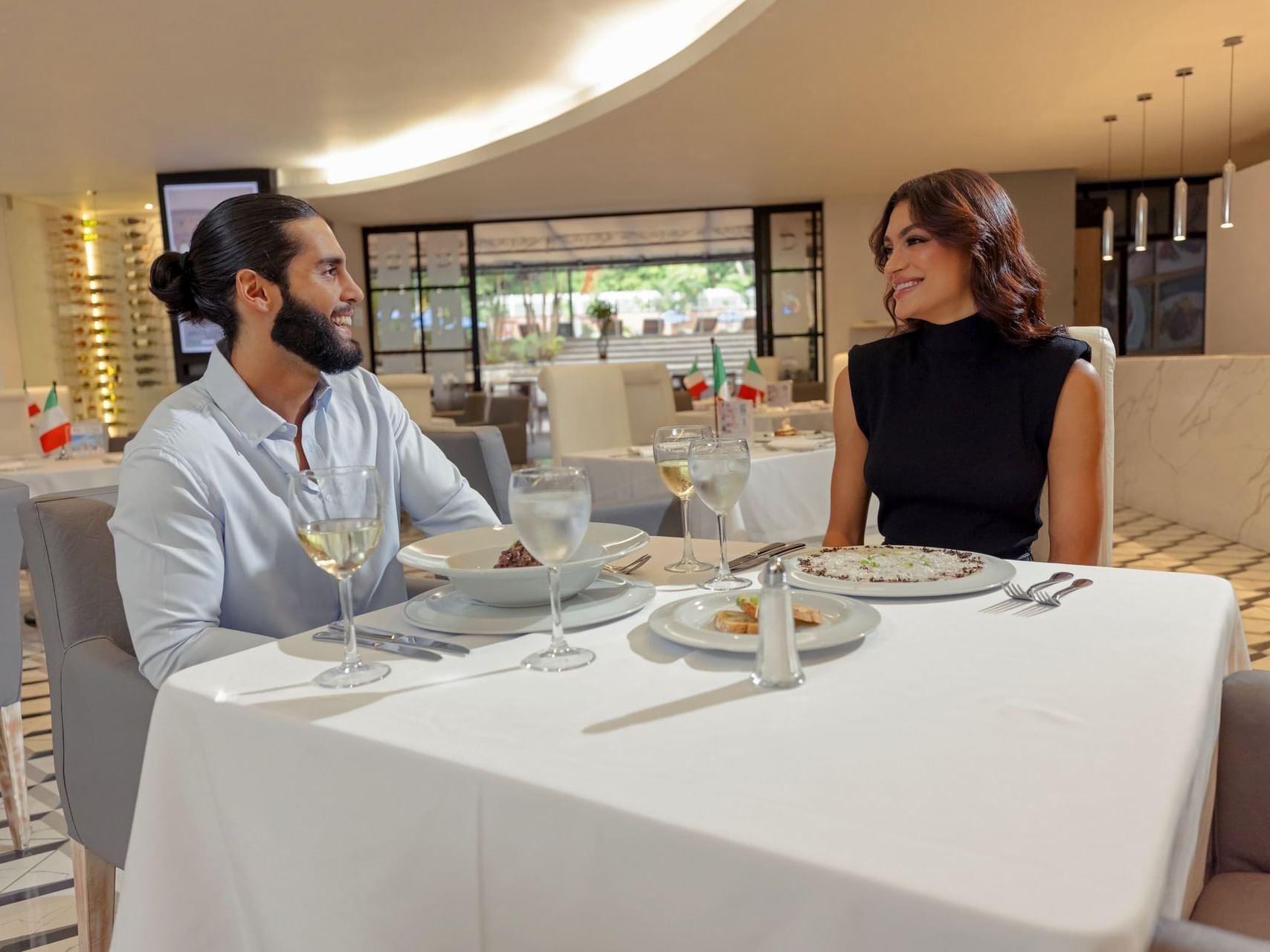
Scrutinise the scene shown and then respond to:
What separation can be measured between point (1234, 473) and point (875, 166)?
497 cm

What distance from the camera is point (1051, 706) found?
75cm

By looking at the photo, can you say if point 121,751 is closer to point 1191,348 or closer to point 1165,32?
point 1165,32

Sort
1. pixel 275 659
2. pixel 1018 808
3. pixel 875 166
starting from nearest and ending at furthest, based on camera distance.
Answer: pixel 1018 808 < pixel 275 659 < pixel 875 166

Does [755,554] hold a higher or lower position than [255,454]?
lower

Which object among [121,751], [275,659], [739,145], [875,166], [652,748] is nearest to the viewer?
[652,748]

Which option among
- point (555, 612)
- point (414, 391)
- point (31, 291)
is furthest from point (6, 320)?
point (555, 612)

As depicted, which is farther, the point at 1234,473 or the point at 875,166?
the point at 875,166

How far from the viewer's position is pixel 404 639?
38.7 inches

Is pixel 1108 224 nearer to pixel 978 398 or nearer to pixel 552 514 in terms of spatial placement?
pixel 978 398

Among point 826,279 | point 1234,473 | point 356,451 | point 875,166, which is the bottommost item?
point 1234,473

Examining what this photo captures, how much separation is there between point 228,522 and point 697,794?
0.91m

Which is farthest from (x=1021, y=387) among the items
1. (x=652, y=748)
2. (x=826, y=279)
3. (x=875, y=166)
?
(x=826, y=279)

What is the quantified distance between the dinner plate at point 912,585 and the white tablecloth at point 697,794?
0.09 ft

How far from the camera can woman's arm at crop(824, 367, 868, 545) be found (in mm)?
1913
